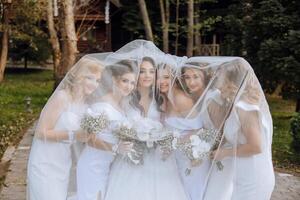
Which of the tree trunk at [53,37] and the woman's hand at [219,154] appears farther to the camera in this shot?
the tree trunk at [53,37]

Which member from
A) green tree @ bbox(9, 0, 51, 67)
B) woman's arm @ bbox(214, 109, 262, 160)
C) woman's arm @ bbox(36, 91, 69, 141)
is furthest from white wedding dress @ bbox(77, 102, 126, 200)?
green tree @ bbox(9, 0, 51, 67)

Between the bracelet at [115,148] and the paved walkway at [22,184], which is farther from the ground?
the bracelet at [115,148]

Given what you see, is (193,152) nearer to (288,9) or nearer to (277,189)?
(277,189)

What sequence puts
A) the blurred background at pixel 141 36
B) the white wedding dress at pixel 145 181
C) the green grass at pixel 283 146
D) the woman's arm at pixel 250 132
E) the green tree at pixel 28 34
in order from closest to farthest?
the woman's arm at pixel 250 132
the white wedding dress at pixel 145 181
the green grass at pixel 283 146
the blurred background at pixel 141 36
the green tree at pixel 28 34

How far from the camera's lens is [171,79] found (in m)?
4.83

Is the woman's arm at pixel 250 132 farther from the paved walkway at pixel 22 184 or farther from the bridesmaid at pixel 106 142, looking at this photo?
the paved walkway at pixel 22 184

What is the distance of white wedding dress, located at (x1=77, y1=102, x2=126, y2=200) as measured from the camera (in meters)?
4.73

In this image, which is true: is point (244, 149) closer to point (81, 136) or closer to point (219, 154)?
point (219, 154)

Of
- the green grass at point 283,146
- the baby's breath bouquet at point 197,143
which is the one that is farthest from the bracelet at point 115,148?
the green grass at point 283,146

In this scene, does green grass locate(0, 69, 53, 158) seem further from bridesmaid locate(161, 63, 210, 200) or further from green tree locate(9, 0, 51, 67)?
bridesmaid locate(161, 63, 210, 200)

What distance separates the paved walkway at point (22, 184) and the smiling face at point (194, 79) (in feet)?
9.50

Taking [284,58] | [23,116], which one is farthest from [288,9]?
[23,116]

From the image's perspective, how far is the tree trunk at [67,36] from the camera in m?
13.6

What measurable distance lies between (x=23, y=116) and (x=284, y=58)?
21.5 feet
